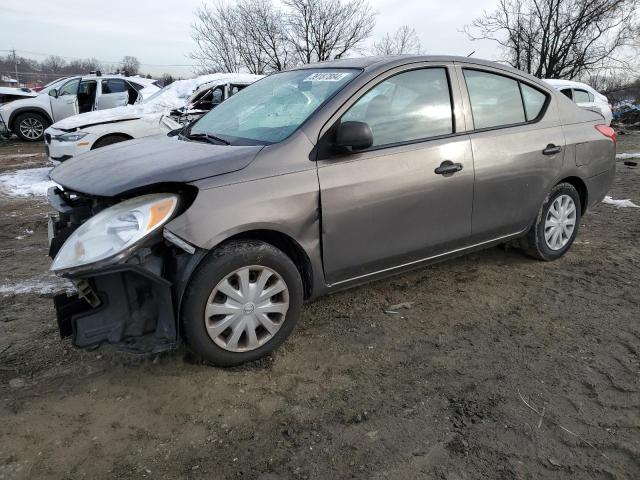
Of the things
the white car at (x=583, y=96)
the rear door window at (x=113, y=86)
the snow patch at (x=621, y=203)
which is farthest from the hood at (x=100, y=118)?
the white car at (x=583, y=96)

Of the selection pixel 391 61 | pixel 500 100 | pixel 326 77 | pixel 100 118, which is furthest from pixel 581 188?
pixel 100 118

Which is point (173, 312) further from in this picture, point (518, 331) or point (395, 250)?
point (518, 331)

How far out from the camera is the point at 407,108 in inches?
128

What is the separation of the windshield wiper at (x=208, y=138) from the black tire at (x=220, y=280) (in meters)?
0.77

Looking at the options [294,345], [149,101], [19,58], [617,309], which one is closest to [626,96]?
[149,101]

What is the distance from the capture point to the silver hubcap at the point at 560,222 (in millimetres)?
4152

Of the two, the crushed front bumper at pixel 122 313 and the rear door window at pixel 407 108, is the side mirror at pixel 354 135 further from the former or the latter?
the crushed front bumper at pixel 122 313

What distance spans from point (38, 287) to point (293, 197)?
2446mm

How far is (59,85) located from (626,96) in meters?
26.5

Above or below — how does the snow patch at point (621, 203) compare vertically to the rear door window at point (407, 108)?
below

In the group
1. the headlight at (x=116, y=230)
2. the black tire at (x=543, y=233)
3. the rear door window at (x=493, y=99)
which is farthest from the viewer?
the black tire at (x=543, y=233)

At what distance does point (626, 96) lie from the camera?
1014 inches

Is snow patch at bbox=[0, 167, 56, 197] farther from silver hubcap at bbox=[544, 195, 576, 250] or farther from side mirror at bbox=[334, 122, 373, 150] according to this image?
silver hubcap at bbox=[544, 195, 576, 250]

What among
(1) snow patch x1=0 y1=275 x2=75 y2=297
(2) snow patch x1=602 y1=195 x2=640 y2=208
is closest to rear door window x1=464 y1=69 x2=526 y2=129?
(1) snow patch x1=0 y1=275 x2=75 y2=297
